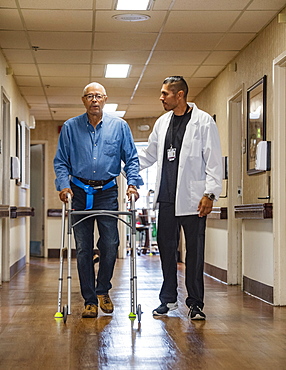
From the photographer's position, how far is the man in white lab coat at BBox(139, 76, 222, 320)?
15.6 ft

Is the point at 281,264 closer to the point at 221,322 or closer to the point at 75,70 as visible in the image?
the point at 221,322

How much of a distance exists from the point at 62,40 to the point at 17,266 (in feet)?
12.2

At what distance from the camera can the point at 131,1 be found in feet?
18.8

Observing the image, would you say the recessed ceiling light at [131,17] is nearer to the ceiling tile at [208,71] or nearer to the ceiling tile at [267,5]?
the ceiling tile at [267,5]

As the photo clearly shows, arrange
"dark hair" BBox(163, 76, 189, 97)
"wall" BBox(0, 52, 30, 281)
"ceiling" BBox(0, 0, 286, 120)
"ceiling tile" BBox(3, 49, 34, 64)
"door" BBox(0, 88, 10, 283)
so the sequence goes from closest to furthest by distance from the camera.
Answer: "dark hair" BBox(163, 76, 189, 97), "ceiling" BBox(0, 0, 286, 120), "ceiling tile" BBox(3, 49, 34, 64), "door" BBox(0, 88, 10, 283), "wall" BBox(0, 52, 30, 281)

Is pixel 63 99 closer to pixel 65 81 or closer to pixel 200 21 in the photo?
pixel 65 81

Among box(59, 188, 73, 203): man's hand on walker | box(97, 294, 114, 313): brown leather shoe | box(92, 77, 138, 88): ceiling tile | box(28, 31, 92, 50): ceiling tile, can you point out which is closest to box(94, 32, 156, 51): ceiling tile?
box(28, 31, 92, 50): ceiling tile

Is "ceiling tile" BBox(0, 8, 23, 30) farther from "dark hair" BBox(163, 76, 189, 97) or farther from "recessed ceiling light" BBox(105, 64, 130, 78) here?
"recessed ceiling light" BBox(105, 64, 130, 78)

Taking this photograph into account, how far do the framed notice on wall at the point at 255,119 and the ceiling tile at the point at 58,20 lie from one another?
66.2 inches

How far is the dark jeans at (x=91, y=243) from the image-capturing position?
4824mm

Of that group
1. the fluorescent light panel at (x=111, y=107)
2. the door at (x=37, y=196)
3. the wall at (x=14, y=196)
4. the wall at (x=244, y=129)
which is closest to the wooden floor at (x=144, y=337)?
the wall at (x=244, y=129)

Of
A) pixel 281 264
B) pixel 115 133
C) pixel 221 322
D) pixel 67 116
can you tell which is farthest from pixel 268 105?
pixel 67 116

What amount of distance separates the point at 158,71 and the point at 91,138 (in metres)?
3.87

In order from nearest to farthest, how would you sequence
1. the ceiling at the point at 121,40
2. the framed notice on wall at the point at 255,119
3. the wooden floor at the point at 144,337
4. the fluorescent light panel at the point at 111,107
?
the wooden floor at the point at 144,337 < the ceiling at the point at 121,40 < the framed notice on wall at the point at 255,119 < the fluorescent light panel at the point at 111,107
